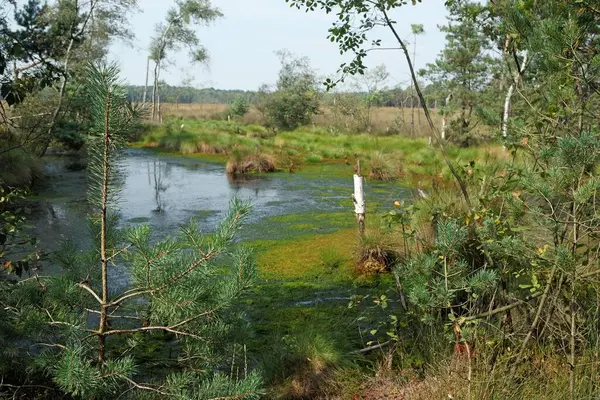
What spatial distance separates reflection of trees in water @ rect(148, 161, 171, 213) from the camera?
10.7 metres

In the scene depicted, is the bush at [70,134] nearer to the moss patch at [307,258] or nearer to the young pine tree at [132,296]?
the moss patch at [307,258]

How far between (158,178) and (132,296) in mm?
12717

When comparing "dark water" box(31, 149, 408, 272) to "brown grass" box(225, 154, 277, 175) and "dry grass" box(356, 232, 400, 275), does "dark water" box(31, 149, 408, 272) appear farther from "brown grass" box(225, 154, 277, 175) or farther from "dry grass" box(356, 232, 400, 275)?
"dry grass" box(356, 232, 400, 275)

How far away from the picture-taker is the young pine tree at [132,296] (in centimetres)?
183

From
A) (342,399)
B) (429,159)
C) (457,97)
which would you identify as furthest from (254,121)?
(342,399)

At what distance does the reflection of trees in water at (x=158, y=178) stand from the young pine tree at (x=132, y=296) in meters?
7.89

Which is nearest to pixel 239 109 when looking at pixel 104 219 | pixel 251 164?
pixel 251 164

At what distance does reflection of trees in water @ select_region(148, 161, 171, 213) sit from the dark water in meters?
0.02

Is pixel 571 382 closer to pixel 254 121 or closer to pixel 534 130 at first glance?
pixel 534 130

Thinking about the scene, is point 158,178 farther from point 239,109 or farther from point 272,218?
point 239,109

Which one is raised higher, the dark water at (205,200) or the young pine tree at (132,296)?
the young pine tree at (132,296)

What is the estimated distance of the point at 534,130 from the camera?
8.72 ft

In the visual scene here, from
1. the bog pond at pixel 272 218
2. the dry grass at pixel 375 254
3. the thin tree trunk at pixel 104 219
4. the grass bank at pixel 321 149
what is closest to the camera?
the thin tree trunk at pixel 104 219

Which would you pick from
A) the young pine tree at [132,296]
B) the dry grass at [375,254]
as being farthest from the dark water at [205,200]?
the young pine tree at [132,296]
